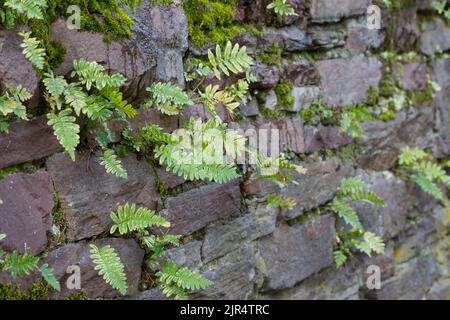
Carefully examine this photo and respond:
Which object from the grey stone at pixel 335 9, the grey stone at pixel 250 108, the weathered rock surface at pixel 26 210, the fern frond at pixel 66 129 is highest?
the grey stone at pixel 335 9

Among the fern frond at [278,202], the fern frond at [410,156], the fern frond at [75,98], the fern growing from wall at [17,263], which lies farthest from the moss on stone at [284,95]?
the fern growing from wall at [17,263]

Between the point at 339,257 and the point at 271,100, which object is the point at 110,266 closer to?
the point at 271,100

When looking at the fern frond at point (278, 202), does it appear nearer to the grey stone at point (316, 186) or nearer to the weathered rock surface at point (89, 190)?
the grey stone at point (316, 186)

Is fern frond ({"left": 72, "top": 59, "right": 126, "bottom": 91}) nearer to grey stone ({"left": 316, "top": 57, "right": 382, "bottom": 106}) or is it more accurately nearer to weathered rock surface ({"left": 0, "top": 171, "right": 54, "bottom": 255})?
weathered rock surface ({"left": 0, "top": 171, "right": 54, "bottom": 255})

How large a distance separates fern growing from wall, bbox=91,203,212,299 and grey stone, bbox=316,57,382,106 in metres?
1.55

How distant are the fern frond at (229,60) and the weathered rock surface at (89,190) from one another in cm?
65

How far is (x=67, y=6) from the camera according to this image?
244 centimetres

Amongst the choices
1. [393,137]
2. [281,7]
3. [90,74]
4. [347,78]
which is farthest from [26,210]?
[393,137]

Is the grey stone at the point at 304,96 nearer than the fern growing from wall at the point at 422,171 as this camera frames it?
Yes

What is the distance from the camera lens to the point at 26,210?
2.40 m

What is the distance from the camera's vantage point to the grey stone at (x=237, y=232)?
3.09 meters

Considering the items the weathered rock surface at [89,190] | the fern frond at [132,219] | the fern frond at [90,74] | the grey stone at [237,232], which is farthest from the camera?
the grey stone at [237,232]

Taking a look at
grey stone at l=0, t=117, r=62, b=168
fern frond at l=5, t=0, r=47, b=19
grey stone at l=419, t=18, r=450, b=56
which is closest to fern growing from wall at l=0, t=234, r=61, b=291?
grey stone at l=0, t=117, r=62, b=168

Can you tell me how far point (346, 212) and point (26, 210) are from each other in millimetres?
2145
